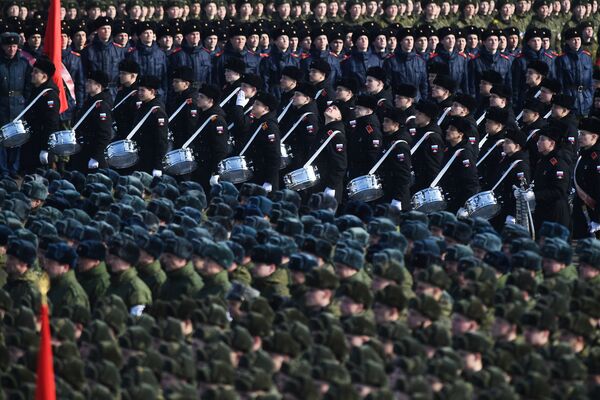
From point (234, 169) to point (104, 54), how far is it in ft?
23.9

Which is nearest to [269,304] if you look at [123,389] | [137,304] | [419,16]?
[137,304]

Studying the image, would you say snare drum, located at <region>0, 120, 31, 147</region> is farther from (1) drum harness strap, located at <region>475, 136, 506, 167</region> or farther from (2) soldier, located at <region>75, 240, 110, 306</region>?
(2) soldier, located at <region>75, 240, 110, 306</region>

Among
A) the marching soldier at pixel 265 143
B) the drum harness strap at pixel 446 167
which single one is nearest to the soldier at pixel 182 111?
the marching soldier at pixel 265 143

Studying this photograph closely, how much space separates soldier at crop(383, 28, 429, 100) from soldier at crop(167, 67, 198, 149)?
5.29 metres

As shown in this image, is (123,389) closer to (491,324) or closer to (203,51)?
(491,324)

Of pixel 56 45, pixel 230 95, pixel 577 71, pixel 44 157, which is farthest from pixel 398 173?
pixel 577 71

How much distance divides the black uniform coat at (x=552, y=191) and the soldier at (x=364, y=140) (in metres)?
2.45

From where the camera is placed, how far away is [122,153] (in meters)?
26.8

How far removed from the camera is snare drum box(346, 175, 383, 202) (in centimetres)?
2539

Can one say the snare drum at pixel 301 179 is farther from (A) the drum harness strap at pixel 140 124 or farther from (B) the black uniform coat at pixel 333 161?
(A) the drum harness strap at pixel 140 124

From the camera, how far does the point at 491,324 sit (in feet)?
59.3

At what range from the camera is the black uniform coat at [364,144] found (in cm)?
2661

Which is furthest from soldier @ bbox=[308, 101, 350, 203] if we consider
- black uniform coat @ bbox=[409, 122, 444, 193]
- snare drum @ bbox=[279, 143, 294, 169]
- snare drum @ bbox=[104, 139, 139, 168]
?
snare drum @ bbox=[104, 139, 139, 168]

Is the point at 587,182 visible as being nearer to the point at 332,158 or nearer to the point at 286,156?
the point at 332,158
